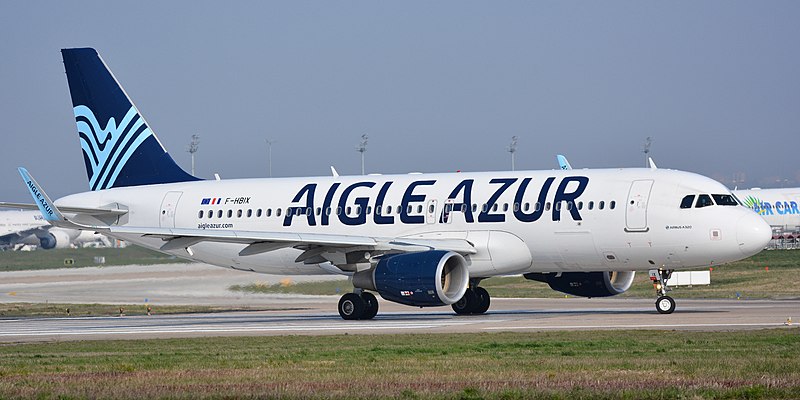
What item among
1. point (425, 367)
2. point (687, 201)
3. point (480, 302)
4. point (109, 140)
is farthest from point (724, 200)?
point (109, 140)

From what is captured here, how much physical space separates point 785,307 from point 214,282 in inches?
983

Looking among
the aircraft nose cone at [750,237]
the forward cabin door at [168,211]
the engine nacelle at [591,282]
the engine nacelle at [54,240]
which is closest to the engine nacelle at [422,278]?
the engine nacelle at [591,282]

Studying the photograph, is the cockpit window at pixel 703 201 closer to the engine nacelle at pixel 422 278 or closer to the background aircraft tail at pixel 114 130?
the engine nacelle at pixel 422 278

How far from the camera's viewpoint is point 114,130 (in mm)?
42938

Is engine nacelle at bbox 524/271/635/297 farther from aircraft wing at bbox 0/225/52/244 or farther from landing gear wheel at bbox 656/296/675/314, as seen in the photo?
aircraft wing at bbox 0/225/52/244

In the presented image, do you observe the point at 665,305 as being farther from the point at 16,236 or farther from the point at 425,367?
the point at 16,236

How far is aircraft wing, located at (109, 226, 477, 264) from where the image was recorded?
112ft

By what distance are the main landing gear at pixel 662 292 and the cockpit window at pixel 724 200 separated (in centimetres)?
238

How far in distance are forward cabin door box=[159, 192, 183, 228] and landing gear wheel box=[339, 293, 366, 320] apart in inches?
328

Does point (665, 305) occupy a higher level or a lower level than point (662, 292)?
lower

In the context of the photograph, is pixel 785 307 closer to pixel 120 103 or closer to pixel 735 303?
pixel 735 303

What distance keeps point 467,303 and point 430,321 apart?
3787mm

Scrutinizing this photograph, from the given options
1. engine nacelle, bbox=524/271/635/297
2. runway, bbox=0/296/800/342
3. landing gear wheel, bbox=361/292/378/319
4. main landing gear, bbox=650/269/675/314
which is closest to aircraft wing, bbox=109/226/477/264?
landing gear wheel, bbox=361/292/378/319

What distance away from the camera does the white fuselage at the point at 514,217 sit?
3269cm
